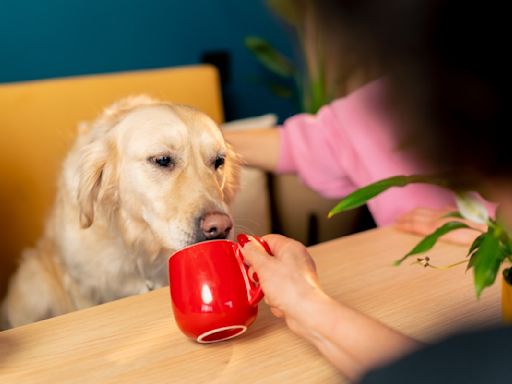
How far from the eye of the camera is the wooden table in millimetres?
672

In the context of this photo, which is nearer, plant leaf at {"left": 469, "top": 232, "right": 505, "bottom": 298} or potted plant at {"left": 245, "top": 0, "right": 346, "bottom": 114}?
potted plant at {"left": 245, "top": 0, "right": 346, "bottom": 114}

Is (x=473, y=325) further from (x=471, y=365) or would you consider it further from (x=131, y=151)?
(x=131, y=151)

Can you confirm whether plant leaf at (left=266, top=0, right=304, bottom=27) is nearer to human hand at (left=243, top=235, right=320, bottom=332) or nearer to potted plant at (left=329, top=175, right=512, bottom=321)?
potted plant at (left=329, top=175, right=512, bottom=321)

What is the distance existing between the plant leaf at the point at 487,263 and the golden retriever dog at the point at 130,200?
27.5 inches

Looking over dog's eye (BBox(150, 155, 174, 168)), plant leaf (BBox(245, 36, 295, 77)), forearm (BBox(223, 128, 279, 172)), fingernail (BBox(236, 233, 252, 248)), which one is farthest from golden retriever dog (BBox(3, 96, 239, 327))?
plant leaf (BBox(245, 36, 295, 77))

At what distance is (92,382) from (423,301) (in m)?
0.44

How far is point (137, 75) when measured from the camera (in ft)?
6.03

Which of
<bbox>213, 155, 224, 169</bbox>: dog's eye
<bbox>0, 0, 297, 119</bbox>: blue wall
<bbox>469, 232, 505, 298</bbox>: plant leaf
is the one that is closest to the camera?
<bbox>469, 232, 505, 298</bbox>: plant leaf

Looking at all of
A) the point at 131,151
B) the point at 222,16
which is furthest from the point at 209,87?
the point at 222,16

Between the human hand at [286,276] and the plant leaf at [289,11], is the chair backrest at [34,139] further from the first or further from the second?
the plant leaf at [289,11]

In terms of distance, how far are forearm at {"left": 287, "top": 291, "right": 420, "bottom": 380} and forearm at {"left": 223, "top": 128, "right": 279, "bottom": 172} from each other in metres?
0.93

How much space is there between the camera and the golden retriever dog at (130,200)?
1.29 metres

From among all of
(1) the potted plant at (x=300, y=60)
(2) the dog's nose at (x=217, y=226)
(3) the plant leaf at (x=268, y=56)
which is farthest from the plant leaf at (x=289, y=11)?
(3) the plant leaf at (x=268, y=56)

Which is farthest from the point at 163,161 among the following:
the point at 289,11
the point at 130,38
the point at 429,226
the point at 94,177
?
the point at 130,38
